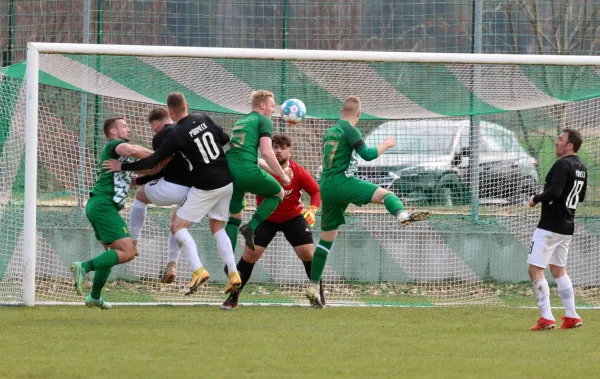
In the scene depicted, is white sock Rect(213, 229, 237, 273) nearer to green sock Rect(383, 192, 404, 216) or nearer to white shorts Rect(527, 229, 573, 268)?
green sock Rect(383, 192, 404, 216)

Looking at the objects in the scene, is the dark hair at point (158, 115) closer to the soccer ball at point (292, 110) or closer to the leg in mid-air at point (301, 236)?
the soccer ball at point (292, 110)

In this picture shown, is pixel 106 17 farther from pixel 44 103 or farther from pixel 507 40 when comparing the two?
pixel 507 40

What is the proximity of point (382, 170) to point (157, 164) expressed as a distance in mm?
3748

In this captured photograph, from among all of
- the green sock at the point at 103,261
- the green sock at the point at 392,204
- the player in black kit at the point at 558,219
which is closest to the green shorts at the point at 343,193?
the green sock at the point at 392,204

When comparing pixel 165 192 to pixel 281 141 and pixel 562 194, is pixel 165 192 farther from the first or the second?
pixel 562 194

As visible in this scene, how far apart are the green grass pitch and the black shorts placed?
2.39 feet

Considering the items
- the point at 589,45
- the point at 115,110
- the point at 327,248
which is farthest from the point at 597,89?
the point at 115,110

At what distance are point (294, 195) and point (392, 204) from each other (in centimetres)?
152

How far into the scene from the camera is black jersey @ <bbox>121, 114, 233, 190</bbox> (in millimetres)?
9719

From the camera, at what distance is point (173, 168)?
10.2m

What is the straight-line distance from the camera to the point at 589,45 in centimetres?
1375

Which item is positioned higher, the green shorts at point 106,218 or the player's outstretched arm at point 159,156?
the player's outstretched arm at point 159,156

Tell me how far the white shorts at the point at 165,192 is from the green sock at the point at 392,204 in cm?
193

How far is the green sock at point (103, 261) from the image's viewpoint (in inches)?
392
